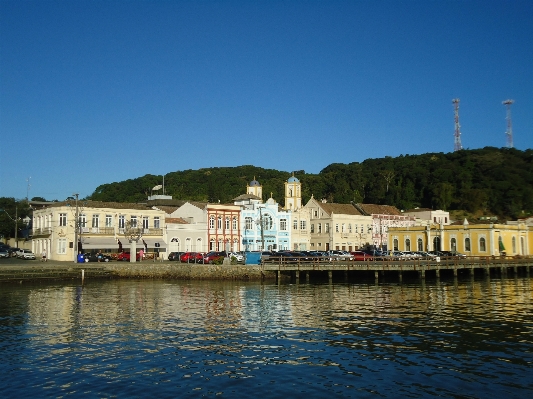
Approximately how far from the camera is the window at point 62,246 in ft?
213

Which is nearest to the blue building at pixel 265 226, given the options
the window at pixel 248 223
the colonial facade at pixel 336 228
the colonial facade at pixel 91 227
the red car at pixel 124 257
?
the window at pixel 248 223

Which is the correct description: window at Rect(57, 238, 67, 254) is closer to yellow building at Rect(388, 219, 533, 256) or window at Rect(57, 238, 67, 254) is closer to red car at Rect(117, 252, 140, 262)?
red car at Rect(117, 252, 140, 262)

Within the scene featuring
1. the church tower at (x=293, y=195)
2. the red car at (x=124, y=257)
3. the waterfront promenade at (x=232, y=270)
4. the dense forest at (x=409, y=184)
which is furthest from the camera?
the dense forest at (x=409, y=184)

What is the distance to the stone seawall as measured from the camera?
55531 mm

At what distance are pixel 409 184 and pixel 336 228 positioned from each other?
50256 millimetres

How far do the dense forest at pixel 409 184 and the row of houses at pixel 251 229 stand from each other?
97.0 feet

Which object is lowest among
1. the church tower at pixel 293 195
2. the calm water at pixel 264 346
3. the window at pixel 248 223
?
the calm water at pixel 264 346

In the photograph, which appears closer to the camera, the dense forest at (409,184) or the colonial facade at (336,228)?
the colonial facade at (336,228)

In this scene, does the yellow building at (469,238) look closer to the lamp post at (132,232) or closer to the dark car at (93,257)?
the lamp post at (132,232)

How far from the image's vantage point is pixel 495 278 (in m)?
63.2

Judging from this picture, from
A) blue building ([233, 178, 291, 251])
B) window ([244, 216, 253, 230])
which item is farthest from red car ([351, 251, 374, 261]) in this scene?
window ([244, 216, 253, 230])

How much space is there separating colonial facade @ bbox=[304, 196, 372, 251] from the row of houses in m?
0.15

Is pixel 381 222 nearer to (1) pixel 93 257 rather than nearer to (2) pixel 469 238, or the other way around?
(2) pixel 469 238

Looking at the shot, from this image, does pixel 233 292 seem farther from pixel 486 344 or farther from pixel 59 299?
pixel 486 344
